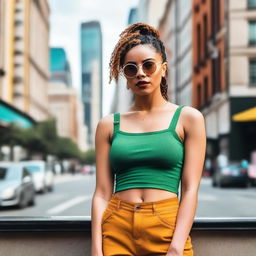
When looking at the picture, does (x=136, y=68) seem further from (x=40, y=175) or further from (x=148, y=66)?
(x=40, y=175)

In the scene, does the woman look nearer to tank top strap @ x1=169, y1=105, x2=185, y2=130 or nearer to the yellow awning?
tank top strap @ x1=169, y1=105, x2=185, y2=130

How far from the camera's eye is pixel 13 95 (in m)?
44.6

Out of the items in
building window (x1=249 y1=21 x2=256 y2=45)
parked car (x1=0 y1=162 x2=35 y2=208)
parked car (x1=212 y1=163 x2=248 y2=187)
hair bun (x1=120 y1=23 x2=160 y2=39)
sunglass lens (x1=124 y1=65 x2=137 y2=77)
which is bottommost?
parked car (x1=212 y1=163 x2=248 y2=187)

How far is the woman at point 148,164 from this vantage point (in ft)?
6.88

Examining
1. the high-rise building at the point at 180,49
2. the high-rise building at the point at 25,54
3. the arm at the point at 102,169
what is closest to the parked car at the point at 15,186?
the arm at the point at 102,169

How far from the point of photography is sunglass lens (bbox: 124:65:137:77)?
220 centimetres

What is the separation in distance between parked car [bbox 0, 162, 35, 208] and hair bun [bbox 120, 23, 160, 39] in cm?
1102

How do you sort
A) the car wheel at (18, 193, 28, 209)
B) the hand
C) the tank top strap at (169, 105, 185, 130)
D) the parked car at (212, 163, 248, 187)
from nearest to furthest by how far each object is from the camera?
the hand < the tank top strap at (169, 105, 185, 130) < the car wheel at (18, 193, 28, 209) < the parked car at (212, 163, 248, 187)

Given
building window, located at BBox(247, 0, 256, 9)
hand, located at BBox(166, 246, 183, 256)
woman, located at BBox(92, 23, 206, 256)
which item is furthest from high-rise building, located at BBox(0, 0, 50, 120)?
hand, located at BBox(166, 246, 183, 256)

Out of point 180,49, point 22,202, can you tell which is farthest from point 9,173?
point 180,49

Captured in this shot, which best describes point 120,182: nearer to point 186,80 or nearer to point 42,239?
point 42,239

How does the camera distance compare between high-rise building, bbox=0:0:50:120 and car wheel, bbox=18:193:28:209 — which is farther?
high-rise building, bbox=0:0:50:120

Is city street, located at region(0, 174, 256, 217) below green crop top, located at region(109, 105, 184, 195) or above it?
below

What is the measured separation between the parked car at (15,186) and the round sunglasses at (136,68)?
11.1m
